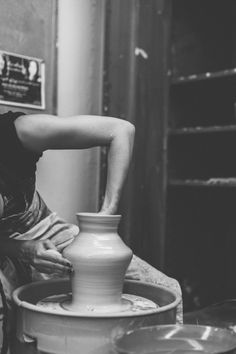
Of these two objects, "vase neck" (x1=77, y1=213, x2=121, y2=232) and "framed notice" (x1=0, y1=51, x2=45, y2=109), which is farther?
"framed notice" (x1=0, y1=51, x2=45, y2=109)

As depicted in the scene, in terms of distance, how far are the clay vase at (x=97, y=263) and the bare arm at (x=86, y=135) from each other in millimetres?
→ 195

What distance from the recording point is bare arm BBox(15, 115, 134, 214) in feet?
5.09

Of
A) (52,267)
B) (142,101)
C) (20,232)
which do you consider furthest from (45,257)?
(142,101)

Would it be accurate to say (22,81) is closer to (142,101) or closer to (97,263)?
(142,101)

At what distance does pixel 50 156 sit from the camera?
2432mm

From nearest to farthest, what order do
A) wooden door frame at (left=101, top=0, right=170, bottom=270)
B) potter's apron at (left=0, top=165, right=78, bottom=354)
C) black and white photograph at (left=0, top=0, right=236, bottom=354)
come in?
1. black and white photograph at (left=0, top=0, right=236, bottom=354)
2. potter's apron at (left=0, top=165, right=78, bottom=354)
3. wooden door frame at (left=101, top=0, right=170, bottom=270)

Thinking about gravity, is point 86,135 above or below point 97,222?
above

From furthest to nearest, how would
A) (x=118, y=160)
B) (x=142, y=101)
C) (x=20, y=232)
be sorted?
(x=142, y=101), (x=20, y=232), (x=118, y=160)

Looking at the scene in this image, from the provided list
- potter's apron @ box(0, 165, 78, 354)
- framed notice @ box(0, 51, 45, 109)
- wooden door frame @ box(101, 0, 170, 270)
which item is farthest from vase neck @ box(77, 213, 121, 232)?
wooden door frame @ box(101, 0, 170, 270)

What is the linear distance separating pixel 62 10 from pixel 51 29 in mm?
143

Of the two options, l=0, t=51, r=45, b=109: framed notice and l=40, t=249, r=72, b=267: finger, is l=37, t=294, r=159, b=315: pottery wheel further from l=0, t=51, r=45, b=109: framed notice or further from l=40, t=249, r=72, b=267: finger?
l=0, t=51, r=45, b=109: framed notice

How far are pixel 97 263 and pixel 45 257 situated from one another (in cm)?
17

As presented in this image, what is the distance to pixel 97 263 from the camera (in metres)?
1.31

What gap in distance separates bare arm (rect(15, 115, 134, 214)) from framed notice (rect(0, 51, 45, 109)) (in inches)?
26.5
